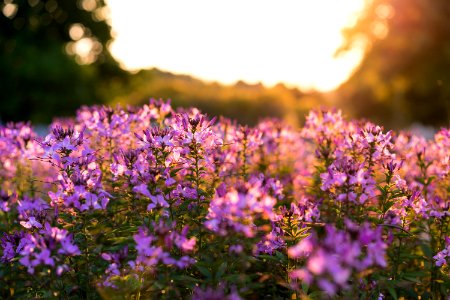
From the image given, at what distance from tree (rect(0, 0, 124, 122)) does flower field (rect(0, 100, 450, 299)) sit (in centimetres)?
2737

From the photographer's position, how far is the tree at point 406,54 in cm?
2766

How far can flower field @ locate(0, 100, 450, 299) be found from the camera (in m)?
2.91

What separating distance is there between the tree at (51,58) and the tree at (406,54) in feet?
51.2

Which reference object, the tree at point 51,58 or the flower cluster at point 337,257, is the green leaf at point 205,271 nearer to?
the flower cluster at point 337,257

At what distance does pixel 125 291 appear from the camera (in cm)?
325

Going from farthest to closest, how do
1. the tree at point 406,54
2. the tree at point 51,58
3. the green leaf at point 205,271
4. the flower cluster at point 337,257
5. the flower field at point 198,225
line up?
the tree at point 51,58, the tree at point 406,54, the green leaf at point 205,271, the flower field at point 198,225, the flower cluster at point 337,257

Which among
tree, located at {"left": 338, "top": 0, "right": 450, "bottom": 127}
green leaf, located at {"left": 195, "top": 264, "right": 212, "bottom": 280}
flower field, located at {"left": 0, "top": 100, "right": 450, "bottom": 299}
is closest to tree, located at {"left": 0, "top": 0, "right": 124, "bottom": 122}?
tree, located at {"left": 338, "top": 0, "right": 450, "bottom": 127}

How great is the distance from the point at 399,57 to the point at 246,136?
25009 millimetres

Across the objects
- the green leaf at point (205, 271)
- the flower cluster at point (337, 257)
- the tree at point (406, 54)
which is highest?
the tree at point (406, 54)

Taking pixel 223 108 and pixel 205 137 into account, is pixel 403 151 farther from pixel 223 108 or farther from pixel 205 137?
pixel 223 108

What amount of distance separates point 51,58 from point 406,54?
1925cm

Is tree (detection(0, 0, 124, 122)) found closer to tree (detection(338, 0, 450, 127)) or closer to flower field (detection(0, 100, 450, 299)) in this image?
tree (detection(338, 0, 450, 127))

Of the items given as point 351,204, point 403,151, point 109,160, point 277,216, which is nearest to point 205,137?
point 277,216

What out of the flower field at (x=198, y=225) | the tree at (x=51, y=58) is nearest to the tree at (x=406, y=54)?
the tree at (x=51, y=58)
